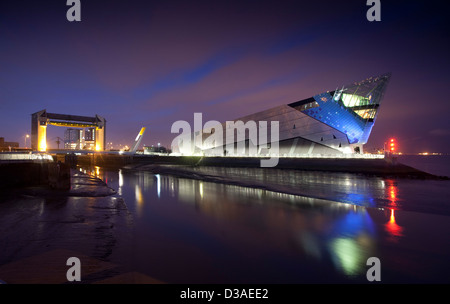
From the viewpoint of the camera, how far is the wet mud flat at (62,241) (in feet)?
13.4

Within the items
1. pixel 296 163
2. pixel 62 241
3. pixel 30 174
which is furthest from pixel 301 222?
pixel 296 163

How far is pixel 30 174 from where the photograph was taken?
15.2 m

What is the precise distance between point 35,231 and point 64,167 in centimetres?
914

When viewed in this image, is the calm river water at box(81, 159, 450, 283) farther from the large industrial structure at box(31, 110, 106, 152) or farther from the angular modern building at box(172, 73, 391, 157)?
the large industrial structure at box(31, 110, 106, 152)

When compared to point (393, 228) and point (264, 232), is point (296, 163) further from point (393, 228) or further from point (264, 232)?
point (264, 232)

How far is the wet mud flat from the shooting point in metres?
4.10

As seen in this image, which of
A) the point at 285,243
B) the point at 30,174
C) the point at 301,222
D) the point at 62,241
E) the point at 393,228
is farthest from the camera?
the point at 30,174

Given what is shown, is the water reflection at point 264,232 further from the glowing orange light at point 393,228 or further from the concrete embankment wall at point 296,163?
the concrete embankment wall at point 296,163

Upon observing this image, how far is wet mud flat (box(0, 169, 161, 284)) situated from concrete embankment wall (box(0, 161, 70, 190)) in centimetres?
375

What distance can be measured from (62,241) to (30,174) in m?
13.1

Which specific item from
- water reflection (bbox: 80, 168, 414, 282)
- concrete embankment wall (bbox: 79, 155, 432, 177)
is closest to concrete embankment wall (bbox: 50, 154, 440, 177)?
concrete embankment wall (bbox: 79, 155, 432, 177)

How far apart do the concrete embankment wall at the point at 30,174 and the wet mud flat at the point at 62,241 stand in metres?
3.75
